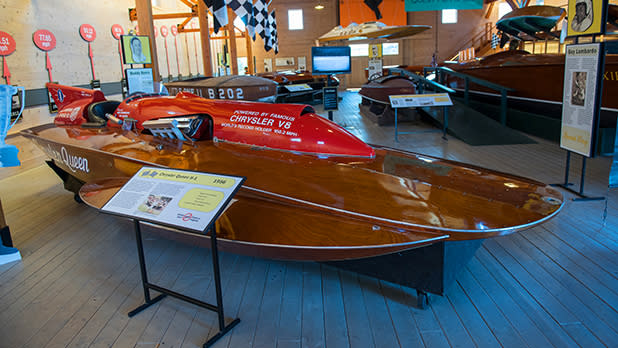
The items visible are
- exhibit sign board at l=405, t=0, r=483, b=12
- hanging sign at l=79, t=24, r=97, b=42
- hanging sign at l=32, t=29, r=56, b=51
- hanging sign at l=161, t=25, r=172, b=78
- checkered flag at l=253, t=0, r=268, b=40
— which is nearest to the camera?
hanging sign at l=32, t=29, r=56, b=51

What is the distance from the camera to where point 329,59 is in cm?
755

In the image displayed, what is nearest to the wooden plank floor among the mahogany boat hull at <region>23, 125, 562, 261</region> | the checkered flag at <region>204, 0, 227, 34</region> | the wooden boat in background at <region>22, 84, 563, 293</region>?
the wooden boat in background at <region>22, 84, 563, 293</region>

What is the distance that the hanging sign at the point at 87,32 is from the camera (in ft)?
26.9

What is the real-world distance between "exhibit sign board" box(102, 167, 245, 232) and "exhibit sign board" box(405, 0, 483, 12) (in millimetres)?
11329

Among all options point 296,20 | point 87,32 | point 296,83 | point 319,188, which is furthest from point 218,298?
point 296,20

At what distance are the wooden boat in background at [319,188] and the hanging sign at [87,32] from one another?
5.78m

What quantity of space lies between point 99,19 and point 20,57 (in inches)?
113

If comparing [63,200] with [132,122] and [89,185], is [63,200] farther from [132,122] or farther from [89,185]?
[89,185]

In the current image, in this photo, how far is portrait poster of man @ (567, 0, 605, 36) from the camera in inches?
136

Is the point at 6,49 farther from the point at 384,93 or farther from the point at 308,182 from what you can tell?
the point at 384,93

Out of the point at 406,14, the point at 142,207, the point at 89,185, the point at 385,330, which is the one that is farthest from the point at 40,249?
the point at 406,14

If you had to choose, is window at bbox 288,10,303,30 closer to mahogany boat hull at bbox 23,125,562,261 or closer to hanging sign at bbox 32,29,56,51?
hanging sign at bbox 32,29,56,51

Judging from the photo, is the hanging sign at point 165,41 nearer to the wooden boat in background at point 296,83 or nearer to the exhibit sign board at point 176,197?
the wooden boat in background at point 296,83

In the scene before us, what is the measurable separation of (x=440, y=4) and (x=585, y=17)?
30.1 ft
